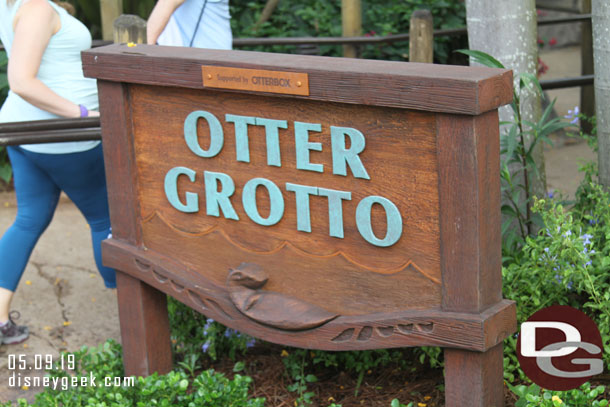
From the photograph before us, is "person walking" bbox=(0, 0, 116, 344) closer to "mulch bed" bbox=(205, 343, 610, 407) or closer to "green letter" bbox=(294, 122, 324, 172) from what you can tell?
"mulch bed" bbox=(205, 343, 610, 407)

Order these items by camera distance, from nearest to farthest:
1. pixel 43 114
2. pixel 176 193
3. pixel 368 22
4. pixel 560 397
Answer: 1. pixel 560 397
2. pixel 176 193
3. pixel 43 114
4. pixel 368 22

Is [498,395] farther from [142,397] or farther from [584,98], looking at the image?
[584,98]

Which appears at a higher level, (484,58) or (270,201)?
(484,58)

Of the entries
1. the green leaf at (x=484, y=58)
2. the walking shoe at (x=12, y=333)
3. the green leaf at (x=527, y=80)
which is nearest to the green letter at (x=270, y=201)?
the green leaf at (x=484, y=58)

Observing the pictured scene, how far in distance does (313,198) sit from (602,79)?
1.11 m

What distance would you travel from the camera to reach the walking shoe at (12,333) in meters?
3.53

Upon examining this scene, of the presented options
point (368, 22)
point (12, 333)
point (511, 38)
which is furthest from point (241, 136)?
point (368, 22)

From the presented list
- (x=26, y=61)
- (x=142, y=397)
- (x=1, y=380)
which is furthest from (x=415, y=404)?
(x=26, y=61)

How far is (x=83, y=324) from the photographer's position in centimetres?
373

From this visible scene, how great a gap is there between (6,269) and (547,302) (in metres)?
Result: 2.11

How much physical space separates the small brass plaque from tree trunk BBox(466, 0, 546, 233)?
1022 mm

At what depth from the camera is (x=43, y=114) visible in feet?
10.8

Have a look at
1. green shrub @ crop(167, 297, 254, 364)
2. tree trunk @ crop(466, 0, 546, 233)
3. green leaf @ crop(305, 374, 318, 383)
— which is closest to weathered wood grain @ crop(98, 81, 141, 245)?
green shrub @ crop(167, 297, 254, 364)

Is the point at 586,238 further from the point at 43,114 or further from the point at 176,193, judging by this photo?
the point at 43,114
